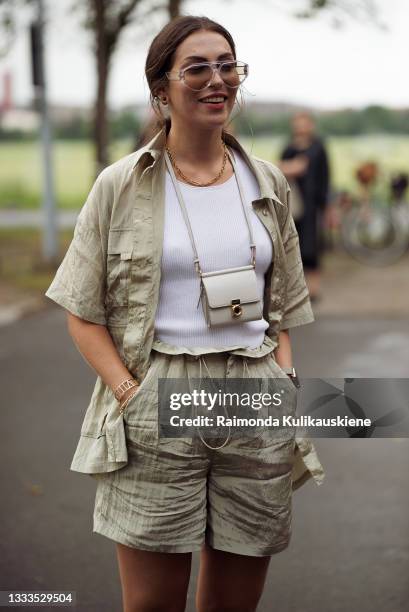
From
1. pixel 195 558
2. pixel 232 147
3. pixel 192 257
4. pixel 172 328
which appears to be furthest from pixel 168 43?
pixel 195 558

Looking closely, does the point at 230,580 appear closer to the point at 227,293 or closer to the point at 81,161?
the point at 227,293

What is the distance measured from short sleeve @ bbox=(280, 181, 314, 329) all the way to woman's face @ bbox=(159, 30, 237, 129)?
35 centimetres

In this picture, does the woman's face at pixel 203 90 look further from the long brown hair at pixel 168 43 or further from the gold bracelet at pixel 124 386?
the gold bracelet at pixel 124 386

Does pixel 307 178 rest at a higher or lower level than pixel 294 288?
lower

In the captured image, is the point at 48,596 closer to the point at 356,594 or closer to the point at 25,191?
the point at 356,594

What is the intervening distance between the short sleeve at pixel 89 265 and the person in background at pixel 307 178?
7252 millimetres

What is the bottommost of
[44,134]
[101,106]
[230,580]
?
[44,134]

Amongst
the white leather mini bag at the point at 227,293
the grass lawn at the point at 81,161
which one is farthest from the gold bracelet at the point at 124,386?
the grass lawn at the point at 81,161

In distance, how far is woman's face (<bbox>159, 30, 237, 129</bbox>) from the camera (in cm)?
241

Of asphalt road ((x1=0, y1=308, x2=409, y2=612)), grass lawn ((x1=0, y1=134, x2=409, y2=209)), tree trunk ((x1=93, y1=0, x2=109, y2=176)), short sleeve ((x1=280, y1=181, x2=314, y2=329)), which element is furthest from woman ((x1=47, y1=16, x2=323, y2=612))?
grass lawn ((x1=0, y1=134, x2=409, y2=209))

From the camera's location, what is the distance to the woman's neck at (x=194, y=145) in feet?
8.13

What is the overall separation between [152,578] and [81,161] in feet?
57.5

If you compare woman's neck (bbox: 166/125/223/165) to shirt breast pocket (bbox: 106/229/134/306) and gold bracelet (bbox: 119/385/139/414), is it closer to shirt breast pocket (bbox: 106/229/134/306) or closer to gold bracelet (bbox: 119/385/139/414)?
shirt breast pocket (bbox: 106/229/134/306)

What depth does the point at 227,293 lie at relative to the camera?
2391mm
